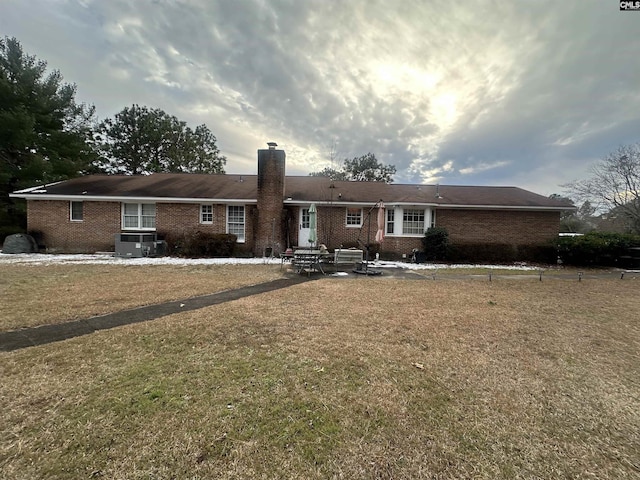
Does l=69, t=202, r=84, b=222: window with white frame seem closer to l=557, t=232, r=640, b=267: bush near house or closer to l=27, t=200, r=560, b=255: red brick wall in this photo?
l=27, t=200, r=560, b=255: red brick wall

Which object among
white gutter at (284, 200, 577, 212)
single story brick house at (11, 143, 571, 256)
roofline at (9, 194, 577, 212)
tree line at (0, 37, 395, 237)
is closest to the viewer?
roofline at (9, 194, 577, 212)

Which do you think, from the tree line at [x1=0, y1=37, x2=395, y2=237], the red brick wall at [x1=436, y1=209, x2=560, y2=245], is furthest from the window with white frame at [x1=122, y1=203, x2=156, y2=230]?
the red brick wall at [x1=436, y1=209, x2=560, y2=245]

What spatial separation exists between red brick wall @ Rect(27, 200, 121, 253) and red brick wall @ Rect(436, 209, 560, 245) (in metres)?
20.3

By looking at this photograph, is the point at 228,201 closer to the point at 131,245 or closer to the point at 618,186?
the point at 131,245

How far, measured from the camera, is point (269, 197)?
15.4 m

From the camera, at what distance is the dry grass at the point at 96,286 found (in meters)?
5.32

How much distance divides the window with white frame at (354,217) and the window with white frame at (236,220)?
667cm

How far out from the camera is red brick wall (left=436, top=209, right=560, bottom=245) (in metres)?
16.7

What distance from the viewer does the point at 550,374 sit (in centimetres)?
344

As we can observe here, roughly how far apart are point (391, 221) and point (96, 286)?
1425 cm

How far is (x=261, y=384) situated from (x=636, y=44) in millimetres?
19961

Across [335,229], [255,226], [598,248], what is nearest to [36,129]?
[255,226]

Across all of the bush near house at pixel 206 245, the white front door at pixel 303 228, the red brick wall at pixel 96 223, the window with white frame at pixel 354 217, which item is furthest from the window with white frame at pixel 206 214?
the window with white frame at pixel 354 217

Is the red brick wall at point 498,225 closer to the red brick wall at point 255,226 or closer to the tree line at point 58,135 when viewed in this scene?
the red brick wall at point 255,226
